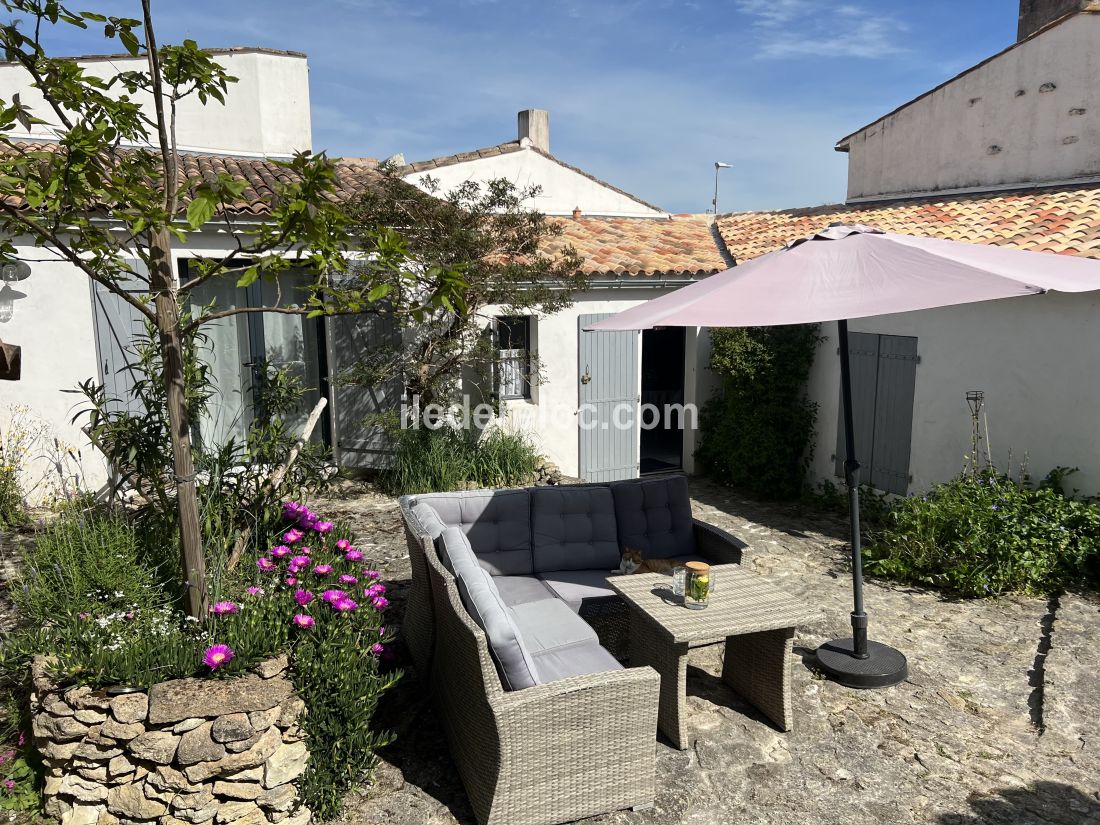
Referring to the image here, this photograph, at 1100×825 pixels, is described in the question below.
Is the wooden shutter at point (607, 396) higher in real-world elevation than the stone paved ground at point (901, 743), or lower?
higher

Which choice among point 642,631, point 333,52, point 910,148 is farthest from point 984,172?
point 642,631

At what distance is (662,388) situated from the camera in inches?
522

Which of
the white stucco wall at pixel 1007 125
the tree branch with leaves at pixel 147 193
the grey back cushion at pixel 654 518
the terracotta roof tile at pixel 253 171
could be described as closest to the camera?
the tree branch with leaves at pixel 147 193

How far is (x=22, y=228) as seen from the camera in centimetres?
310

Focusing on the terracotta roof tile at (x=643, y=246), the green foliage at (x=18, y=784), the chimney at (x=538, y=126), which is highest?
the chimney at (x=538, y=126)

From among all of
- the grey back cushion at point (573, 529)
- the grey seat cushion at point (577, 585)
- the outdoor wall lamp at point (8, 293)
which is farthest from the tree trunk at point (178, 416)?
the outdoor wall lamp at point (8, 293)

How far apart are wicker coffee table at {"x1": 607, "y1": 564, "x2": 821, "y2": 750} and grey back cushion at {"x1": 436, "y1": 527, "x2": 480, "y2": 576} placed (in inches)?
36.6

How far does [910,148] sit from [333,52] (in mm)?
8825

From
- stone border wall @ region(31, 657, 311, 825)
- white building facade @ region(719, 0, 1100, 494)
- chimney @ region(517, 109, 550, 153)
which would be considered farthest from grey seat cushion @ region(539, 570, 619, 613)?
chimney @ region(517, 109, 550, 153)

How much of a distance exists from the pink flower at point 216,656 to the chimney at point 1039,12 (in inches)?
514

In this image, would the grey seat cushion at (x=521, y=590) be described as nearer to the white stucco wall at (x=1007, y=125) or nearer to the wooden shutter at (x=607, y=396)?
the wooden shutter at (x=607, y=396)

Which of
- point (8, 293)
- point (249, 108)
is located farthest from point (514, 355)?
point (8, 293)

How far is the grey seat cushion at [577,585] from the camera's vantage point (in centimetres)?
471

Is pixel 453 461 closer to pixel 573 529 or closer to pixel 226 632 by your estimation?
pixel 573 529
